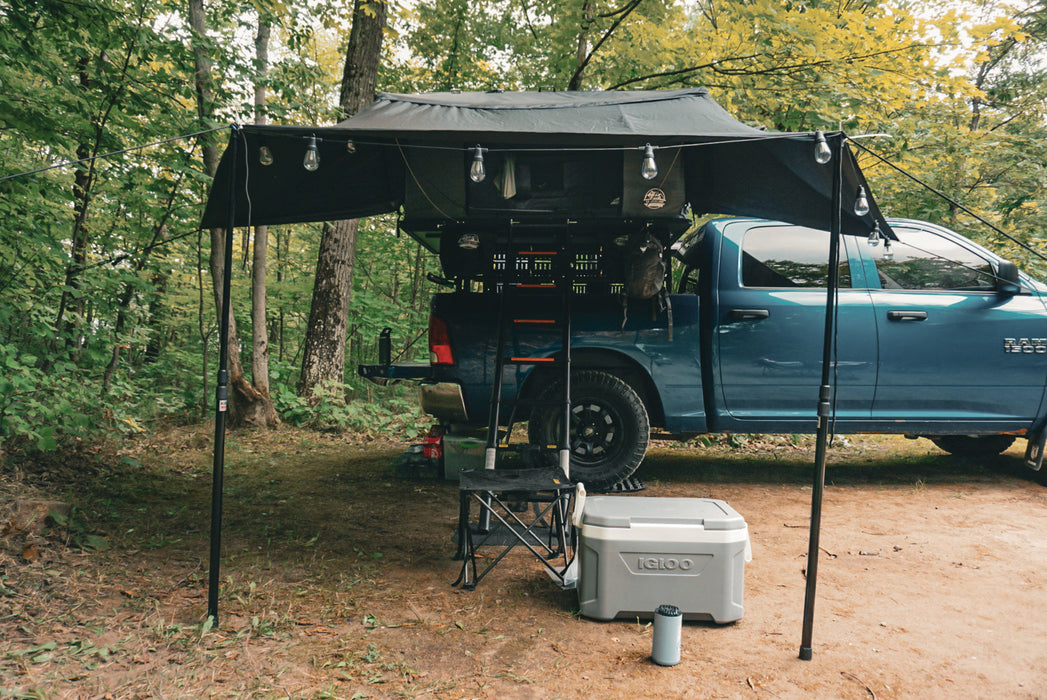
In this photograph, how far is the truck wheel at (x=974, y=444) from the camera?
5730 millimetres

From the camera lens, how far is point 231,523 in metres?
4.01

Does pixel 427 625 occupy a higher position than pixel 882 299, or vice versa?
pixel 882 299

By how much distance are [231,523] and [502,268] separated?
8.13 feet

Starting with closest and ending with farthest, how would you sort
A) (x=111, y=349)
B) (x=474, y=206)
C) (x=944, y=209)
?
(x=474, y=206), (x=111, y=349), (x=944, y=209)

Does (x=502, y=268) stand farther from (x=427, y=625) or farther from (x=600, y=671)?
(x=600, y=671)

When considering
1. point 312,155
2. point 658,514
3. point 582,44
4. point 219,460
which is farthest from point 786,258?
point 582,44

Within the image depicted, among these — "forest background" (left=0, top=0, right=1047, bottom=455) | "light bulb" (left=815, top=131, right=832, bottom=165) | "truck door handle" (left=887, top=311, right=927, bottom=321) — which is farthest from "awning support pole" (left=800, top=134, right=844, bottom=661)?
"forest background" (left=0, top=0, right=1047, bottom=455)

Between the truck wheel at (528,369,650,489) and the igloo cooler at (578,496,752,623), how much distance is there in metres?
1.82

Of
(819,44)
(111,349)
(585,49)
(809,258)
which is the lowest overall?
(111,349)

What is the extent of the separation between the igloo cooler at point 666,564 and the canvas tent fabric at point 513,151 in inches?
65.5

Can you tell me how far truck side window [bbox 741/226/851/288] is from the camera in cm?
487

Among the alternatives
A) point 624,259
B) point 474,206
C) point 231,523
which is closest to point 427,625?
point 231,523

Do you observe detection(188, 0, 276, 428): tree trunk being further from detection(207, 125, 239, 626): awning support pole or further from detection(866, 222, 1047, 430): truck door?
detection(866, 222, 1047, 430): truck door

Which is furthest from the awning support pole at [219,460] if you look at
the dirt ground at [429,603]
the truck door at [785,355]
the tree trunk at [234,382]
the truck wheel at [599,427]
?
the tree trunk at [234,382]
